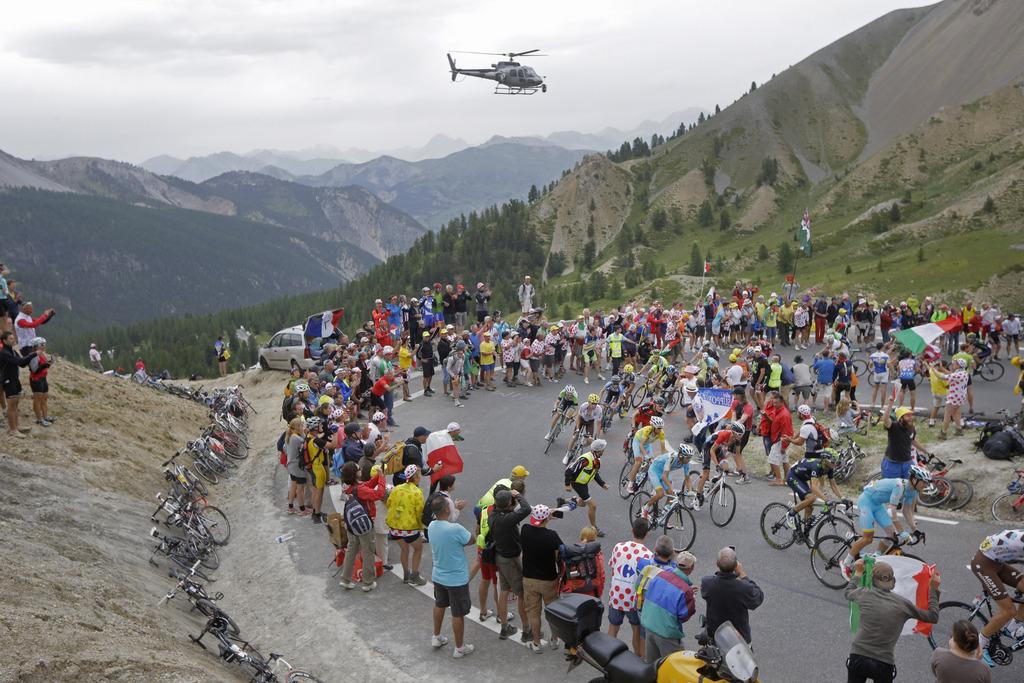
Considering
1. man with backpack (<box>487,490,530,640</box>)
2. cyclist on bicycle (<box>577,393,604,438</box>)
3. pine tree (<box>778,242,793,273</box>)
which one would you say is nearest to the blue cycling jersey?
man with backpack (<box>487,490,530,640</box>)

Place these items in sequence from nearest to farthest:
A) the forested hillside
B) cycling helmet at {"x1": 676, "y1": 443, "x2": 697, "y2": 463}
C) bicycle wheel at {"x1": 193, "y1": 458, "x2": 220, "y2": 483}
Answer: cycling helmet at {"x1": 676, "y1": 443, "x2": 697, "y2": 463} → bicycle wheel at {"x1": 193, "y1": 458, "x2": 220, "y2": 483} → the forested hillside

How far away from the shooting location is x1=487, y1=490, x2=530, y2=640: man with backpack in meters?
10.4

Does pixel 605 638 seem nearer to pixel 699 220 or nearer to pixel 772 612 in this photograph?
pixel 772 612

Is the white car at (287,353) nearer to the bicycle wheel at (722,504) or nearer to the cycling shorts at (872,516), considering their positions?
the bicycle wheel at (722,504)

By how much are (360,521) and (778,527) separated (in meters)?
6.73

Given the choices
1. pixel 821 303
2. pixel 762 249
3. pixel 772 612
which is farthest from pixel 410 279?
pixel 772 612

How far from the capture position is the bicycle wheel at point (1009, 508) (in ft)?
44.2

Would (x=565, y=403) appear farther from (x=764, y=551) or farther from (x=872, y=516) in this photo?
(x=872, y=516)

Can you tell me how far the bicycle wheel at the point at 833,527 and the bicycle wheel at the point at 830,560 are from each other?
125mm

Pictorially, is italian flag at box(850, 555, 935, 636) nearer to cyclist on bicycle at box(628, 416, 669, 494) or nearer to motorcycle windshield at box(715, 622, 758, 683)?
motorcycle windshield at box(715, 622, 758, 683)

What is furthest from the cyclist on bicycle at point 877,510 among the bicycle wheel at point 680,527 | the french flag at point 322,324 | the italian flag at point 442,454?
the french flag at point 322,324

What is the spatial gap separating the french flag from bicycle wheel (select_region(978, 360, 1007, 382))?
20.8 metres

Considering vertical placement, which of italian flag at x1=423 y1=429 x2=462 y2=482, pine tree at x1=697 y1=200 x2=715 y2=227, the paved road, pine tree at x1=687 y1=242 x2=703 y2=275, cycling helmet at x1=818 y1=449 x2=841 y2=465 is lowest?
the paved road

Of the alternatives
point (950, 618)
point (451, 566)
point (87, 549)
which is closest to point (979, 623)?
point (950, 618)
